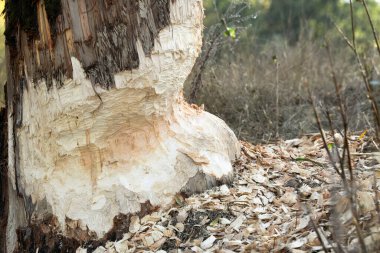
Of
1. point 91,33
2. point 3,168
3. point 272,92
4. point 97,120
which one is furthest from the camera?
point 272,92

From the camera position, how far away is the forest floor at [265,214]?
8.50 ft

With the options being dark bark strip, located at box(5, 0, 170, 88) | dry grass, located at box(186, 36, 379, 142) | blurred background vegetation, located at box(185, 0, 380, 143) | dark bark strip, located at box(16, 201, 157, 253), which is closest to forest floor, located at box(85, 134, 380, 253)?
dark bark strip, located at box(16, 201, 157, 253)

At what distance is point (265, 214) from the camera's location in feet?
10.00

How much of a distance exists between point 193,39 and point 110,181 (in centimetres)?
94

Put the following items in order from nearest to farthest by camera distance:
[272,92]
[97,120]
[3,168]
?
[97,120]
[3,168]
[272,92]

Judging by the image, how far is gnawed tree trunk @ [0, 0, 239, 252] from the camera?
2980 mm

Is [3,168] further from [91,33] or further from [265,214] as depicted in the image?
[265,214]

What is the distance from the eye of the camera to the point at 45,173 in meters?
3.22

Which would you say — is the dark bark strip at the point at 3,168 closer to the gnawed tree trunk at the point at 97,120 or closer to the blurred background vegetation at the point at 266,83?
the gnawed tree trunk at the point at 97,120

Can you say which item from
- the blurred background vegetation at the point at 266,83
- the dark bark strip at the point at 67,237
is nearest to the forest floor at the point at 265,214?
the dark bark strip at the point at 67,237

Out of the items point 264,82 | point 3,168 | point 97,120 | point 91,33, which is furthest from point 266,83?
point 91,33

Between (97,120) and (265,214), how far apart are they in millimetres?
1042

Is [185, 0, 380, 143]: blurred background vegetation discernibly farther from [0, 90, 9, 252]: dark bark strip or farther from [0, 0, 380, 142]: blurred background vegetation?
[0, 90, 9, 252]: dark bark strip

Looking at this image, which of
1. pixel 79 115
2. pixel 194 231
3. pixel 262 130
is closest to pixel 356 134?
pixel 262 130
